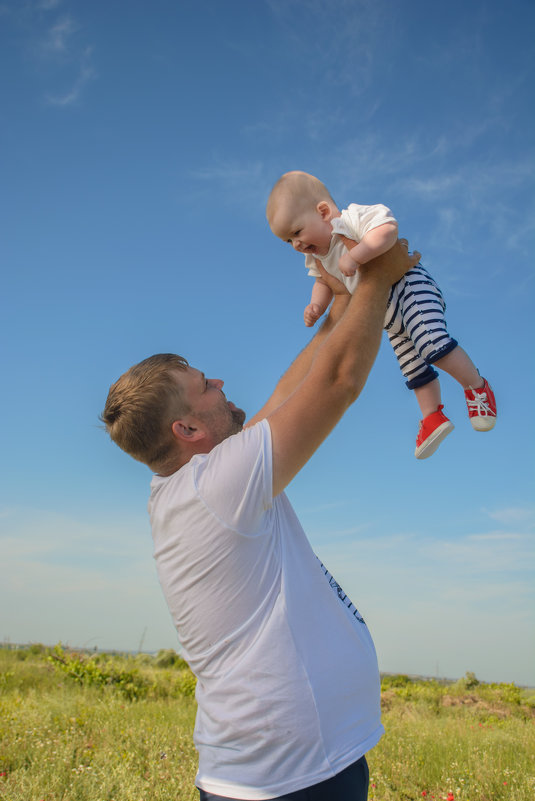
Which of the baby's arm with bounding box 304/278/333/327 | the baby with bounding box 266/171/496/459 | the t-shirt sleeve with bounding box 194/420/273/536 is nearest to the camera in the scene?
the t-shirt sleeve with bounding box 194/420/273/536

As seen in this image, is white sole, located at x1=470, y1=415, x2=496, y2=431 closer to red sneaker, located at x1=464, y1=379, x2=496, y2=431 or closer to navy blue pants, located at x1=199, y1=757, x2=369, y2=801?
red sneaker, located at x1=464, y1=379, x2=496, y2=431

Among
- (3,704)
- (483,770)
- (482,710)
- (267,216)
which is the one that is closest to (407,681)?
(482,710)

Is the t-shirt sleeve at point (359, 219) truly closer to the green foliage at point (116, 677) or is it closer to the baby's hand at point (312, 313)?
the baby's hand at point (312, 313)

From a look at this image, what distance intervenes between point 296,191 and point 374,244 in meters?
0.74

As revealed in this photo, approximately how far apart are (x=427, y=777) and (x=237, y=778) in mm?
4442

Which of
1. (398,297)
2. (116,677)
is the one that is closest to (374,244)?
(398,297)

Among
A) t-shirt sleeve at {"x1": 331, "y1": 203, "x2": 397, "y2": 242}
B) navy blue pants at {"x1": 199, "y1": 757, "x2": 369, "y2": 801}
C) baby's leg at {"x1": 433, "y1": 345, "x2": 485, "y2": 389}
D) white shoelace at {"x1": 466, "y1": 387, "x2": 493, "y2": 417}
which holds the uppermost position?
t-shirt sleeve at {"x1": 331, "y1": 203, "x2": 397, "y2": 242}

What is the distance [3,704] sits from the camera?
7.27 metres

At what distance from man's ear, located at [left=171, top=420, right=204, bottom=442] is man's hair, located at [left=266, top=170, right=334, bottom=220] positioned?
1.39 metres

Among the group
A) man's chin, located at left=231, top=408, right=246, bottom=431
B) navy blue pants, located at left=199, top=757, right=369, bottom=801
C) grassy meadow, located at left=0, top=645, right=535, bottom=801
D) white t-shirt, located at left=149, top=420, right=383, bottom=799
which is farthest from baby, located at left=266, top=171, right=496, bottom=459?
grassy meadow, located at left=0, top=645, right=535, bottom=801

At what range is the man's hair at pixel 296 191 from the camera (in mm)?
3332

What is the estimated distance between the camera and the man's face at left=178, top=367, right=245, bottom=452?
265cm

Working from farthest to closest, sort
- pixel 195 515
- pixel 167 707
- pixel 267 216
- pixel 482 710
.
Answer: pixel 482 710 < pixel 167 707 < pixel 267 216 < pixel 195 515

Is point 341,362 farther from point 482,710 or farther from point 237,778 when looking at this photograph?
point 482,710
